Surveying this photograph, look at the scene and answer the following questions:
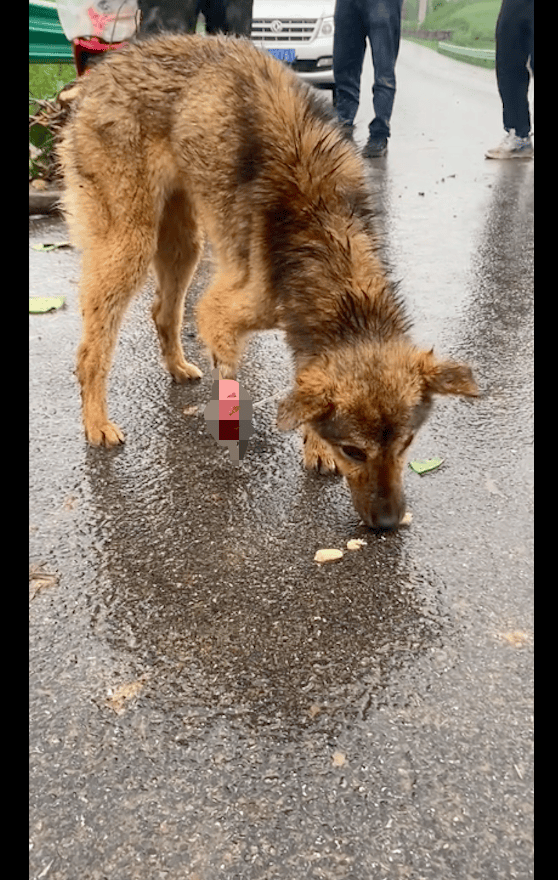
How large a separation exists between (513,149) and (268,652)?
32.8 ft

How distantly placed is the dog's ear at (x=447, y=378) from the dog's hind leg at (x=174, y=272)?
1.81 metres

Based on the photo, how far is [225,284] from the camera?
3486 millimetres

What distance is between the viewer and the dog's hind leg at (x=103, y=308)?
11.8 ft

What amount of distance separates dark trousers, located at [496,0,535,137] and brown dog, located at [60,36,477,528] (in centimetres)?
723

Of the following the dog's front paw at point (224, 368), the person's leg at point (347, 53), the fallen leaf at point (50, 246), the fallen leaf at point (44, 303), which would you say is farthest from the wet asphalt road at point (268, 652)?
the person's leg at point (347, 53)

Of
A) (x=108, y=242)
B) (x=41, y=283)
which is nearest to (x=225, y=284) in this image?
(x=108, y=242)

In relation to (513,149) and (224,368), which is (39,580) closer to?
(224,368)

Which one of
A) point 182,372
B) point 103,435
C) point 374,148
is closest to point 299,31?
point 374,148

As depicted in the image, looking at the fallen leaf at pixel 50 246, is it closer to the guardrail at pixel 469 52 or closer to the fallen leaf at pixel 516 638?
the fallen leaf at pixel 516 638

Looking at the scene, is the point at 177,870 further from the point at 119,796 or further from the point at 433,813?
the point at 433,813

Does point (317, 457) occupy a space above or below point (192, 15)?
below

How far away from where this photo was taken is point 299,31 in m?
13.3

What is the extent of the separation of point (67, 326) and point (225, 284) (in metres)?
2.01

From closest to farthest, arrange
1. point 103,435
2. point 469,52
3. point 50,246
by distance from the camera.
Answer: point 103,435
point 50,246
point 469,52
